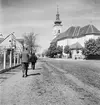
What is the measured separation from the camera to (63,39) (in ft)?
312

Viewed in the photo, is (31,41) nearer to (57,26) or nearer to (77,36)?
(77,36)

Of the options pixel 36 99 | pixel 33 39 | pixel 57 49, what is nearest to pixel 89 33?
pixel 57 49

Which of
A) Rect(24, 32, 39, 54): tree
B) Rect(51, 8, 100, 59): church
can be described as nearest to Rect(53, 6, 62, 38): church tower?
Rect(51, 8, 100, 59): church

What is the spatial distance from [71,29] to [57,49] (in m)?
19.1

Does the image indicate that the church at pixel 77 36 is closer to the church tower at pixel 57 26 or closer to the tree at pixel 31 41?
the church tower at pixel 57 26

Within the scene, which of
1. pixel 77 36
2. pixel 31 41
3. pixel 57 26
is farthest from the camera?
pixel 57 26

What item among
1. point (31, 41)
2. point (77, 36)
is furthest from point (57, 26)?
point (31, 41)

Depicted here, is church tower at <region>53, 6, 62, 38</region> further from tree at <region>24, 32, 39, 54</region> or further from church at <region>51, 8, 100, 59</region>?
tree at <region>24, 32, 39, 54</region>

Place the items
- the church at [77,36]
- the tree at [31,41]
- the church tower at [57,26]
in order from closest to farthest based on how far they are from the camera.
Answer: the tree at [31,41]
the church at [77,36]
the church tower at [57,26]

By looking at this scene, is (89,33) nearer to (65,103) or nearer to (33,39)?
(33,39)

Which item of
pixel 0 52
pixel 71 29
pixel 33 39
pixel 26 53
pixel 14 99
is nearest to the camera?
pixel 14 99

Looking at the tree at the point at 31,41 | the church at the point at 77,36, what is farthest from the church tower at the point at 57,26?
the tree at the point at 31,41

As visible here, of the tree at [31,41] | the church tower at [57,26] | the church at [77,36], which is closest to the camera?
the tree at [31,41]

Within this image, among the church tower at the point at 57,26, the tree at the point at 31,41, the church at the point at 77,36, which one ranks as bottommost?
the tree at the point at 31,41
